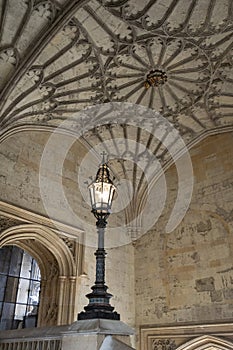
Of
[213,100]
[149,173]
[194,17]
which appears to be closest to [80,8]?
[194,17]

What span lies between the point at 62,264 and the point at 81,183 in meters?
2.13

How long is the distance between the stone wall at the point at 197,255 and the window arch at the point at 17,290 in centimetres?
363

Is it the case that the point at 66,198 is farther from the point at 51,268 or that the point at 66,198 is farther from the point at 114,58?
the point at 114,58

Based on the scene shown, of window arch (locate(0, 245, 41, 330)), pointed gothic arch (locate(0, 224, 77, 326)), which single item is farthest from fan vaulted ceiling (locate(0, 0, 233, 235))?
window arch (locate(0, 245, 41, 330))

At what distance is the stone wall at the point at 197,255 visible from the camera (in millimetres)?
7176

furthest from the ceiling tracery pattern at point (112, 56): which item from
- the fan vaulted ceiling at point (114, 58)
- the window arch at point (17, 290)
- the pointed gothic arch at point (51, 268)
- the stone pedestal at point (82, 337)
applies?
the window arch at point (17, 290)

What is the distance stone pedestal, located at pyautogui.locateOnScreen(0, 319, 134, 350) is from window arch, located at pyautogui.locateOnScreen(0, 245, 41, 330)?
681 centimetres

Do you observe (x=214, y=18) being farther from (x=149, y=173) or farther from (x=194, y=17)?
(x=149, y=173)

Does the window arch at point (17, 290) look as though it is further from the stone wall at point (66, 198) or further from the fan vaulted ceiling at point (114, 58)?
the fan vaulted ceiling at point (114, 58)

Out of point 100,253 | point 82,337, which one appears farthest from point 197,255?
point 82,337

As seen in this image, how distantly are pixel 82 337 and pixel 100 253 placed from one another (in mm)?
965

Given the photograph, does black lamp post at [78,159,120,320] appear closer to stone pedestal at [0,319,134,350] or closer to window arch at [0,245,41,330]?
stone pedestal at [0,319,134,350]

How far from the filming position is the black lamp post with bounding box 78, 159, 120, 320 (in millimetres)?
3091

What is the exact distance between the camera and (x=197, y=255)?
7.72 metres
